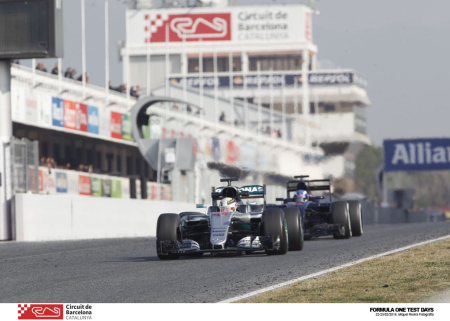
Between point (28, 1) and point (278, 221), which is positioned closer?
point (278, 221)

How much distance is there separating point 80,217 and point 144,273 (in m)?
12.7

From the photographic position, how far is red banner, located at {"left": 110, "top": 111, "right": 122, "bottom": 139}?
4119 centimetres

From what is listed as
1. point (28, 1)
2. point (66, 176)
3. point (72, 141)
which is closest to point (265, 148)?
point (72, 141)

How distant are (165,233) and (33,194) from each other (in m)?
9.33

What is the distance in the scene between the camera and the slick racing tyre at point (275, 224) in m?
14.0

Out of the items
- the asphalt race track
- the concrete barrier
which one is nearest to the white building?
the concrete barrier

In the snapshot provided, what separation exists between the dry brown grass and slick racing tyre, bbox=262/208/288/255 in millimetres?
1770

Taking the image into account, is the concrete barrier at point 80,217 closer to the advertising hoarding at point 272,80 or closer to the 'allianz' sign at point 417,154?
the 'allianz' sign at point 417,154

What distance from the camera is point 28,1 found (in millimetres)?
23141

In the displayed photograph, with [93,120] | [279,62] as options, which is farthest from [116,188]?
[279,62]

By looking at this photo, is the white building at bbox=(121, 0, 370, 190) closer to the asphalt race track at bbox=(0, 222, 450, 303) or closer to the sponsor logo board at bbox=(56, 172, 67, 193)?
the sponsor logo board at bbox=(56, 172, 67, 193)

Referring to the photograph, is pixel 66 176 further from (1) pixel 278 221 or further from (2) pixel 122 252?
(1) pixel 278 221

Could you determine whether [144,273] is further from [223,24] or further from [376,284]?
[223,24]

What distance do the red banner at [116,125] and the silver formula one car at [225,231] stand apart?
87.3 feet
